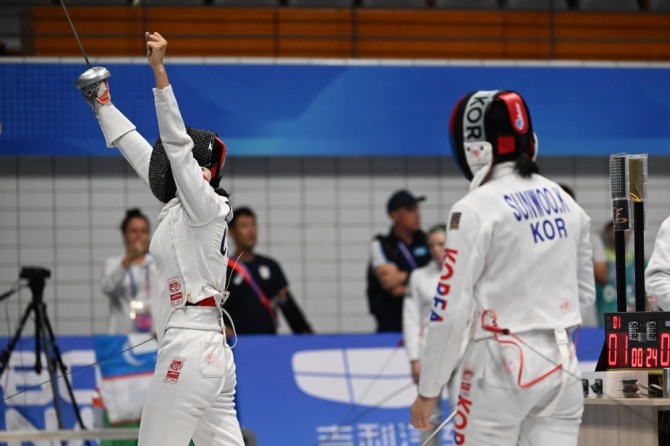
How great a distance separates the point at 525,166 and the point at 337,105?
19.3 feet

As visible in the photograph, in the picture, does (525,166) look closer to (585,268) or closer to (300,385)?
(585,268)

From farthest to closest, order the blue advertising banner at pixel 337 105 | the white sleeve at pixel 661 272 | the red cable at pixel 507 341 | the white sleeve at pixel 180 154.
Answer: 1. the blue advertising banner at pixel 337 105
2. the white sleeve at pixel 661 272
3. the white sleeve at pixel 180 154
4. the red cable at pixel 507 341

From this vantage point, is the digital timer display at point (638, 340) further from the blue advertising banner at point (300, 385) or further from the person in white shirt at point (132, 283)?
the person in white shirt at point (132, 283)

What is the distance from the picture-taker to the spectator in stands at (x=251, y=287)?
7895 mm

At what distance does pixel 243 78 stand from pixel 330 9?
116cm

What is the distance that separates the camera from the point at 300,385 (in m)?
7.40

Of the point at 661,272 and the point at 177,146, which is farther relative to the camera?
the point at 661,272

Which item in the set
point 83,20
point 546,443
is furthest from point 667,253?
point 83,20

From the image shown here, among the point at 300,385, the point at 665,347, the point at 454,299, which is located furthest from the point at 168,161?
the point at 300,385

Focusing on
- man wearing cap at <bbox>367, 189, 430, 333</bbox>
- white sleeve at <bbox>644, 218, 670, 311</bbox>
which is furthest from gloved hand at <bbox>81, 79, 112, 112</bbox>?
man wearing cap at <bbox>367, 189, 430, 333</bbox>

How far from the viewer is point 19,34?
31.4ft

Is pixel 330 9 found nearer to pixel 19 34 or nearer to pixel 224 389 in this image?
pixel 19 34

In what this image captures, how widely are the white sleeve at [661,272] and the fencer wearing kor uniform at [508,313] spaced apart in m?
1.88

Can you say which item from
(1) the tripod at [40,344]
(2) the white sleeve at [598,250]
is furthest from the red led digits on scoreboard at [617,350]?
(2) the white sleeve at [598,250]
